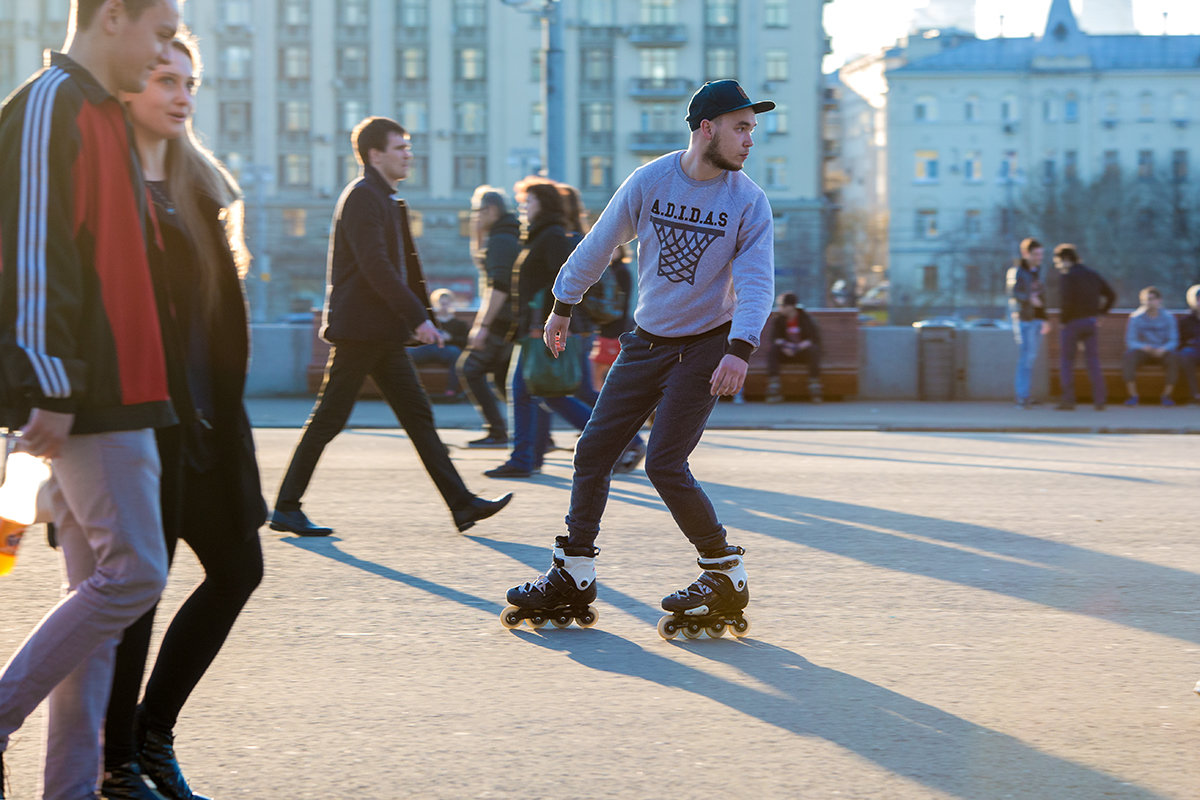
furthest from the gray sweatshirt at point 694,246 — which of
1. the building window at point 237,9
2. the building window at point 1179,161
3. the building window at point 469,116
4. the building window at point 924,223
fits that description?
the building window at point 924,223

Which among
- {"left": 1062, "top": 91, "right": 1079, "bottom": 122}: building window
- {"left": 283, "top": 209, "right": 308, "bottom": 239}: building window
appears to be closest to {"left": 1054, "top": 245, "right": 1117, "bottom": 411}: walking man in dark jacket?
{"left": 283, "top": 209, "right": 308, "bottom": 239}: building window

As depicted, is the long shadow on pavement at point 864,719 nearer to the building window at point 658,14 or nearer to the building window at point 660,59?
the building window at point 660,59

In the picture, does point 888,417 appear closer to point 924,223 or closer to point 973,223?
point 973,223

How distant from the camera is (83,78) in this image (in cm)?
285

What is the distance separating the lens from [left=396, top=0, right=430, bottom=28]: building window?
6769 centimetres

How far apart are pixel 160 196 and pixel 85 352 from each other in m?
0.61

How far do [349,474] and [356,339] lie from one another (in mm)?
2611

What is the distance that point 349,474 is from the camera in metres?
9.52

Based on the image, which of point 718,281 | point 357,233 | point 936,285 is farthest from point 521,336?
point 936,285

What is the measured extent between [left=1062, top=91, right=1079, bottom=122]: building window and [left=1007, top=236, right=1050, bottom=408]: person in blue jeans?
73.6 m

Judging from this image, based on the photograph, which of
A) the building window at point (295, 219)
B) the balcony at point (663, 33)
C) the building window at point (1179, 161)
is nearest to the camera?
the building window at point (295, 219)

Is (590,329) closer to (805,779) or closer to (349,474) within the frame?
(349,474)

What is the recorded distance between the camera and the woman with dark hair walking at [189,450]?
321cm

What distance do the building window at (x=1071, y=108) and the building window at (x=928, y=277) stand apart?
11.8 metres
